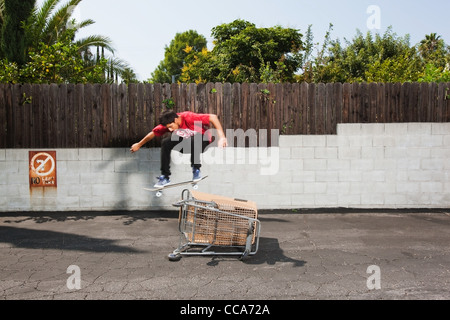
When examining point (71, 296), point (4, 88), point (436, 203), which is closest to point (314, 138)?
point (436, 203)

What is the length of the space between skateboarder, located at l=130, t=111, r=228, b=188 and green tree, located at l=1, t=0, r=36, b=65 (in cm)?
764

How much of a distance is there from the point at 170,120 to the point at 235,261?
3862 millimetres

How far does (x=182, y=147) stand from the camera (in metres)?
8.95

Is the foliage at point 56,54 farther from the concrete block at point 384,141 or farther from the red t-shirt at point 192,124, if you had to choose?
the concrete block at point 384,141

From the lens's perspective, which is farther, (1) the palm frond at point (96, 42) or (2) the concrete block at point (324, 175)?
(1) the palm frond at point (96, 42)

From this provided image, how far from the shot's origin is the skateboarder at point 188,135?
796 centimetres

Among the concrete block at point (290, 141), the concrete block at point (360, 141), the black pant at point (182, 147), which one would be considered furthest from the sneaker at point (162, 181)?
the concrete block at point (360, 141)

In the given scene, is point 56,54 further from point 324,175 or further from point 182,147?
point 324,175

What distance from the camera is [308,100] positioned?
387 inches

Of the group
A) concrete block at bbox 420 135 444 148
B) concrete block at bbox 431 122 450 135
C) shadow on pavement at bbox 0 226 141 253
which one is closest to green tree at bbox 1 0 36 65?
shadow on pavement at bbox 0 226 141 253

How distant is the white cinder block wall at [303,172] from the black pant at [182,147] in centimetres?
70

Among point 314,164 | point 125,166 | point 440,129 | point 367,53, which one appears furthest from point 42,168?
point 367,53
